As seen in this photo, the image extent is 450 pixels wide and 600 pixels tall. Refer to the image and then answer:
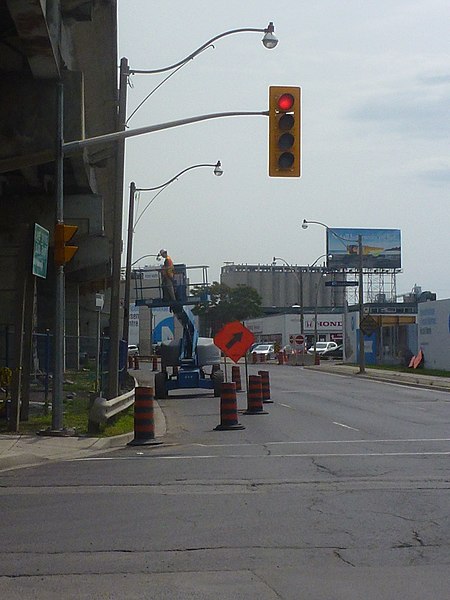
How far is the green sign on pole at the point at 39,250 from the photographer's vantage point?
17.4 metres

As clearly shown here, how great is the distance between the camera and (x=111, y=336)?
920 inches

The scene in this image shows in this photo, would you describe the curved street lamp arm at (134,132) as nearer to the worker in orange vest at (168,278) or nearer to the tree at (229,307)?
the worker in orange vest at (168,278)

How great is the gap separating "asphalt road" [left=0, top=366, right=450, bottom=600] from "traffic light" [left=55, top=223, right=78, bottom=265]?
3887 mm

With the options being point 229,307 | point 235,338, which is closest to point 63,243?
point 235,338

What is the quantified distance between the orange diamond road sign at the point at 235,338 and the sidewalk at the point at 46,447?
761 centimetres

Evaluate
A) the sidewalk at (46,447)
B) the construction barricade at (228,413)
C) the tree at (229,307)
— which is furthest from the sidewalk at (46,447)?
the tree at (229,307)

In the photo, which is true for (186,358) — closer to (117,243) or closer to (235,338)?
(235,338)

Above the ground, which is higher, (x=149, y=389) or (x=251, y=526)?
(x=149, y=389)

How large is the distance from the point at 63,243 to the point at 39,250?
1.53ft

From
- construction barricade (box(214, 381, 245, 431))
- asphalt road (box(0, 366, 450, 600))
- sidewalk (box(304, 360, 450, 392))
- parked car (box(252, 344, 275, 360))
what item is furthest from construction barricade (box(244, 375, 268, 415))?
parked car (box(252, 344, 275, 360))

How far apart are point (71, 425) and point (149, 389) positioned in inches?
138

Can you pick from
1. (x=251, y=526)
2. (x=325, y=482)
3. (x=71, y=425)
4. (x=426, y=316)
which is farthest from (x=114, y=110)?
(x=426, y=316)

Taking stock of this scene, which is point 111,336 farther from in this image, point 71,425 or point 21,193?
point 21,193

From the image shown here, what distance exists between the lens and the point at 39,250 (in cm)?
1762
